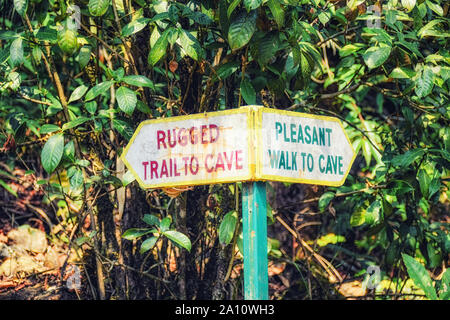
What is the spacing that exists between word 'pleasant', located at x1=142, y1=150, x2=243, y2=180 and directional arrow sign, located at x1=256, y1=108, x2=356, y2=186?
0.10m

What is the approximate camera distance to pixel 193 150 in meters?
2.49

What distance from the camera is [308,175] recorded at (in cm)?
252

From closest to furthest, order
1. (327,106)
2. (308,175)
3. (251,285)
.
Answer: (251,285) → (308,175) → (327,106)

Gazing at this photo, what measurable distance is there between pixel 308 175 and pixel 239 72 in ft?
4.04

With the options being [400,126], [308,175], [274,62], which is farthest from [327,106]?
[308,175]

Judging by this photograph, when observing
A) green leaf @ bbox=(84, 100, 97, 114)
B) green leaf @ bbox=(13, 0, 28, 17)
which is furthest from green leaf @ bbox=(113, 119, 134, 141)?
green leaf @ bbox=(13, 0, 28, 17)

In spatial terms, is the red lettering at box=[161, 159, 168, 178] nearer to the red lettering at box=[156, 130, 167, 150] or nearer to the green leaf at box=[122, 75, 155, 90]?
the red lettering at box=[156, 130, 167, 150]

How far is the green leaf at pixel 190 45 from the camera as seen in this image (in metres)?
3.02

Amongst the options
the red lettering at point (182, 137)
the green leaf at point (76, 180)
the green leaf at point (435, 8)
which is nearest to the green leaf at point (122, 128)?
the green leaf at point (76, 180)

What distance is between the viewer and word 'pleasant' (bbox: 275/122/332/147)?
244 centimetres

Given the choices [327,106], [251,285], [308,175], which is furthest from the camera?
[327,106]

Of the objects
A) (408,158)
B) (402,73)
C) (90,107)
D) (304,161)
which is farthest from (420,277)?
(90,107)

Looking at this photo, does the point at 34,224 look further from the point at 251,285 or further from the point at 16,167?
the point at 251,285
